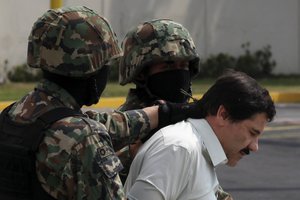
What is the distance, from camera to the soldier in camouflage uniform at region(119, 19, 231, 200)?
274 cm

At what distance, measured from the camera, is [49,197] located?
193 cm

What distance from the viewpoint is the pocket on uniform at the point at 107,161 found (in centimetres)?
187

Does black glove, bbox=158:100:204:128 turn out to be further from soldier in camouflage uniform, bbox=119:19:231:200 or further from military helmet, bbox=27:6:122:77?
military helmet, bbox=27:6:122:77

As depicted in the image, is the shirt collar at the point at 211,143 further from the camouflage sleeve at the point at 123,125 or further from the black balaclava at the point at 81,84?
the black balaclava at the point at 81,84

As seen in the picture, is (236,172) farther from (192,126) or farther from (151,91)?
(192,126)

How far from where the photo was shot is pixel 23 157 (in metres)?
1.93

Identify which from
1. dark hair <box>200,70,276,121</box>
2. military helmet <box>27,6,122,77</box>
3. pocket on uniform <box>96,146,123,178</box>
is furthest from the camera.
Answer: dark hair <box>200,70,276,121</box>

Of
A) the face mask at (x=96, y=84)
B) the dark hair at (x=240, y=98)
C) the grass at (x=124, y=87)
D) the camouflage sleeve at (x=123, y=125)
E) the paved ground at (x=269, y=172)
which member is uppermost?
the face mask at (x=96, y=84)

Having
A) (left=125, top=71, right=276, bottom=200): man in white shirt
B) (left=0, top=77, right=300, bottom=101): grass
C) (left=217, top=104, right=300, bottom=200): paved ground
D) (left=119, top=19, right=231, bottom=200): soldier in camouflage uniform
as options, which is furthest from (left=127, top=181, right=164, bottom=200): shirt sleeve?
(left=0, top=77, right=300, bottom=101): grass

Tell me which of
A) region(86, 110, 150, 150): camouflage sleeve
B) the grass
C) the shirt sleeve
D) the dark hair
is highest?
the dark hair

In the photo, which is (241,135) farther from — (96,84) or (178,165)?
(96,84)

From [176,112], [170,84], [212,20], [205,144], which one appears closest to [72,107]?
[205,144]

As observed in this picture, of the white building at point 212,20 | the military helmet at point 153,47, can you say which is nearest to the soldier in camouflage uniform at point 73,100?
the military helmet at point 153,47

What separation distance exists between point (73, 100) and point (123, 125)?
31cm
